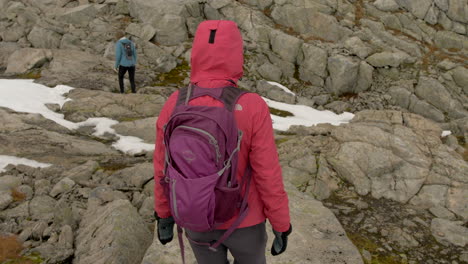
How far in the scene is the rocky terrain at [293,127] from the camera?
7336 mm

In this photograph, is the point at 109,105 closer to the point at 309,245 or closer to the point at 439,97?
the point at 309,245

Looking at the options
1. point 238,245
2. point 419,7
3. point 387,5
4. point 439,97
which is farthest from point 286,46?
point 238,245

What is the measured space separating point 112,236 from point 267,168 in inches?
173

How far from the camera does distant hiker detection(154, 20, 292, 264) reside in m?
3.27

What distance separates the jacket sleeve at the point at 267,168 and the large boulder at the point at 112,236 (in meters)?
3.83

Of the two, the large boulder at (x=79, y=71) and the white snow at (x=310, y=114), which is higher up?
the large boulder at (x=79, y=71)

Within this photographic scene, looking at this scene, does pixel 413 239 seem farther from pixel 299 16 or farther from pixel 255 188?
pixel 299 16

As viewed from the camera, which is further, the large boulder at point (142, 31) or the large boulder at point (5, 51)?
the large boulder at point (142, 31)

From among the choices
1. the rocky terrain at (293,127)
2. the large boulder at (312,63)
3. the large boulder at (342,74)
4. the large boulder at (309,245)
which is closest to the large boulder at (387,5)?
the rocky terrain at (293,127)

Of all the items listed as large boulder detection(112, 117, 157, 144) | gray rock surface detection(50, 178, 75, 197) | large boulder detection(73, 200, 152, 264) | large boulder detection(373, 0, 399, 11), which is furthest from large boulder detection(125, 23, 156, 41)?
large boulder detection(73, 200, 152, 264)

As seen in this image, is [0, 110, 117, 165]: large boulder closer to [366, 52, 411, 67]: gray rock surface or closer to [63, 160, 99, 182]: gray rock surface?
[63, 160, 99, 182]: gray rock surface

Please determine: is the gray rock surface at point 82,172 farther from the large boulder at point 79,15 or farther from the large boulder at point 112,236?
the large boulder at point 79,15

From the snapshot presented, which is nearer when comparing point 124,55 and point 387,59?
point 124,55

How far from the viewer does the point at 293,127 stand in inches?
672
